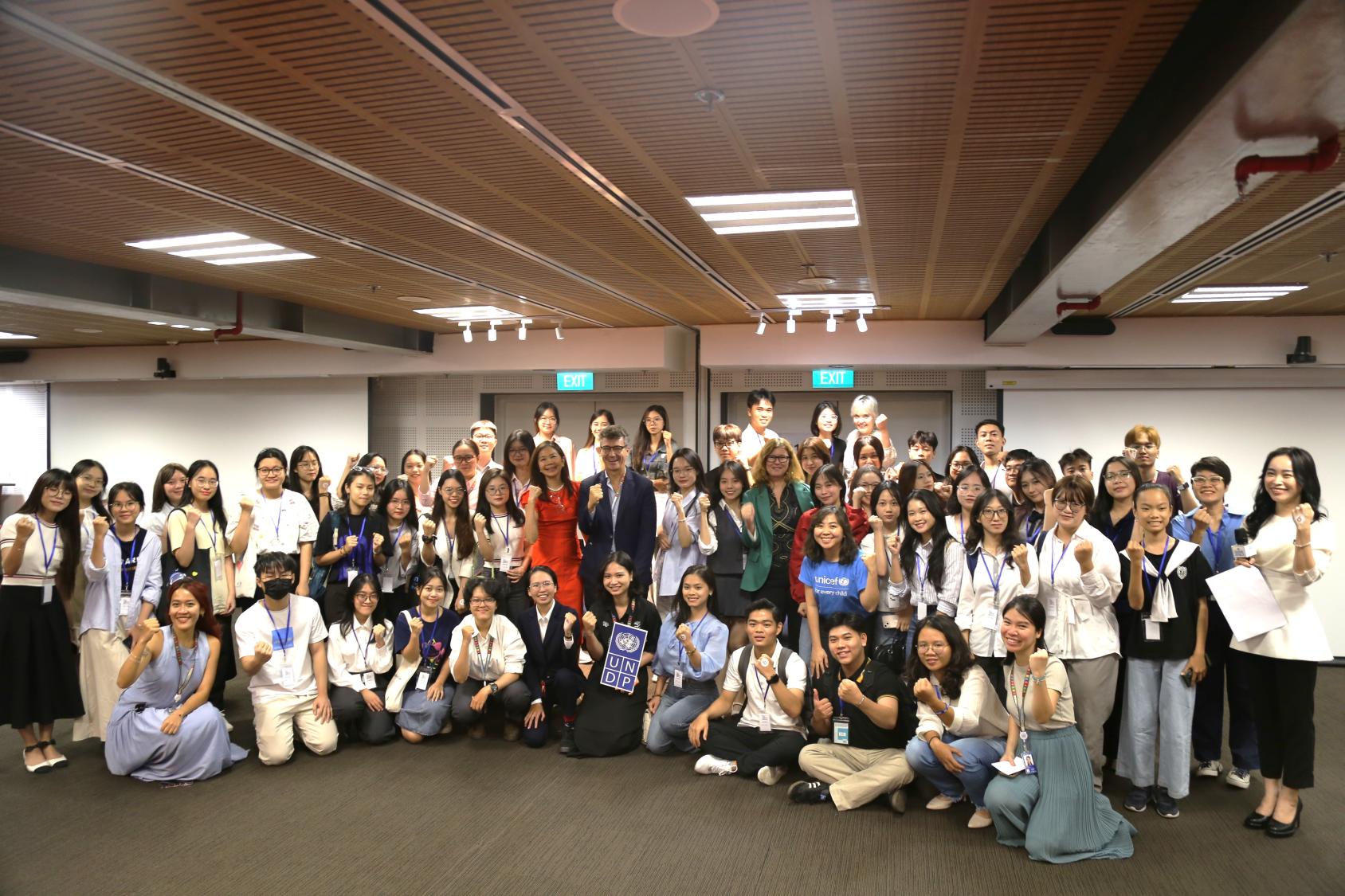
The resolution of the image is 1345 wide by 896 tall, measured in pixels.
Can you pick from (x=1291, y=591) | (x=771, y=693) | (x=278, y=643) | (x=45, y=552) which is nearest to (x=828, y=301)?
(x=771, y=693)

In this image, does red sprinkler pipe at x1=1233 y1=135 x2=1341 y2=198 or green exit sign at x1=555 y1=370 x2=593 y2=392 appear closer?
red sprinkler pipe at x1=1233 y1=135 x2=1341 y2=198

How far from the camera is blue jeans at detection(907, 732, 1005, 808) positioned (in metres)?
4.34

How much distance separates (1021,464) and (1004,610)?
1624 millimetres

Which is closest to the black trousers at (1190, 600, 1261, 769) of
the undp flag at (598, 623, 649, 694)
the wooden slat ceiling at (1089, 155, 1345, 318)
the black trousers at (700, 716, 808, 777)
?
the wooden slat ceiling at (1089, 155, 1345, 318)

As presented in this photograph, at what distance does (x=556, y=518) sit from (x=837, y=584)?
1.86 meters

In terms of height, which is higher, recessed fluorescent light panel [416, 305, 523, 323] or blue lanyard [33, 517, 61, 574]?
recessed fluorescent light panel [416, 305, 523, 323]

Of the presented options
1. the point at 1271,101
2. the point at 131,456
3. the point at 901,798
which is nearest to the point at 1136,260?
the point at 1271,101

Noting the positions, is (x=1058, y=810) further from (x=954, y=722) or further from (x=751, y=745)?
(x=751, y=745)

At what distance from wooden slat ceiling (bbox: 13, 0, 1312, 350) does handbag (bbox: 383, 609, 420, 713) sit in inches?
102

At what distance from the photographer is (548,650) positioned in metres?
5.75

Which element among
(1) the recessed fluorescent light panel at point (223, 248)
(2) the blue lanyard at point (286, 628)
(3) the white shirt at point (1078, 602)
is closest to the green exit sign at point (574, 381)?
(1) the recessed fluorescent light panel at point (223, 248)

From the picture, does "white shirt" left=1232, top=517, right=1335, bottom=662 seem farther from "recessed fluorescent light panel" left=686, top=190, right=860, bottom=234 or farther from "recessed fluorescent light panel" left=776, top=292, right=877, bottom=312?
"recessed fluorescent light panel" left=776, top=292, right=877, bottom=312

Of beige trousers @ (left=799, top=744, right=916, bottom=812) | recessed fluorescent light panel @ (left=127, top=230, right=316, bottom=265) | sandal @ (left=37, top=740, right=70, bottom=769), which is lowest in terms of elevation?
sandal @ (left=37, top=740, right=70, bottom=769)

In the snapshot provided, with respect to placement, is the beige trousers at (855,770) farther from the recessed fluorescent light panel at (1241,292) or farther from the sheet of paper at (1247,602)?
the recessed fluorescent light panel at (1241,292)
